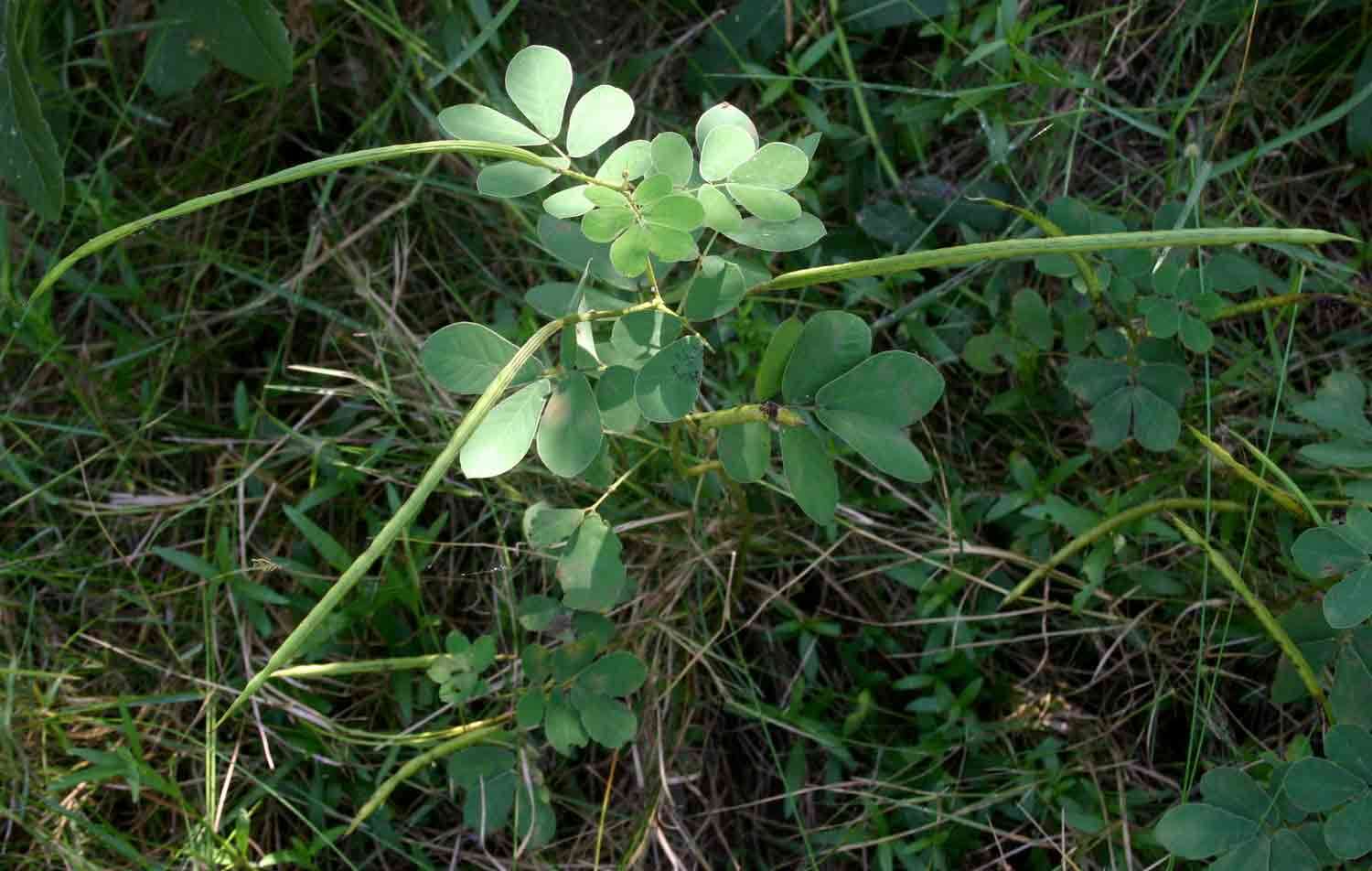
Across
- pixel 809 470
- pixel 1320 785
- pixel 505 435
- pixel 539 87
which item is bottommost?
pixel 1320 785

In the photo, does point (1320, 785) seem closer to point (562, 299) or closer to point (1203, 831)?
point (1203, 831)

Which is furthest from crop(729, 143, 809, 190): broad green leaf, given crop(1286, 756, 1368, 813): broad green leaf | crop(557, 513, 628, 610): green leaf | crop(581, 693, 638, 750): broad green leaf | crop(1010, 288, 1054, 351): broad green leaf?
crop(1286, 756, 1368, 813): broad green leaf

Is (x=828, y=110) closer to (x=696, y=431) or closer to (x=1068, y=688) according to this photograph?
(x=696, y=431)

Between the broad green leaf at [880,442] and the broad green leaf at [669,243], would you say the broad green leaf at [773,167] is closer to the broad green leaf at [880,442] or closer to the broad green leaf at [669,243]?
the broad green leaf at [669,243]

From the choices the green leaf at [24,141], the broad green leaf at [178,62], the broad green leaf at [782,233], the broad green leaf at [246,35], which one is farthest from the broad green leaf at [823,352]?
the broad green leaf at [178,62]

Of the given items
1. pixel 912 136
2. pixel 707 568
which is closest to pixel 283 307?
pixel 707 568

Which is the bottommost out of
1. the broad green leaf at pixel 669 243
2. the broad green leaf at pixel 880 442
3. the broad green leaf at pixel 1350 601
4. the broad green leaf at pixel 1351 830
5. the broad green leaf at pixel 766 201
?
the broad green leaf at pixel 1351 830

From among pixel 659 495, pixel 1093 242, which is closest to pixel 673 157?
pixel 1093 242
